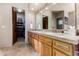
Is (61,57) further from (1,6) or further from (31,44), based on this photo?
(31,44)

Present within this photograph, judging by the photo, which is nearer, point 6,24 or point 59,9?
point 59,9

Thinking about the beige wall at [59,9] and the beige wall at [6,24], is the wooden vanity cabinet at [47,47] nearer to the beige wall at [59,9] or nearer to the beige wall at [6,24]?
the beige wall at [59,9]

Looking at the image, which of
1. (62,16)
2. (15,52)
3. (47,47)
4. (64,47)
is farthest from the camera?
(15,52)

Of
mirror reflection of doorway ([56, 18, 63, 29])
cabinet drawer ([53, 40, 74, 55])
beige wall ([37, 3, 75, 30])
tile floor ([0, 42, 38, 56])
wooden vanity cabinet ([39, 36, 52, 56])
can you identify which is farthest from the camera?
tile floor ([0, 42, 38, 56])

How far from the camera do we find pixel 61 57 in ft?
6.56

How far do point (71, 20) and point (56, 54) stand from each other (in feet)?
2.96

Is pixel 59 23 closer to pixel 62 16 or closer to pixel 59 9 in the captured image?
pixel 62 16

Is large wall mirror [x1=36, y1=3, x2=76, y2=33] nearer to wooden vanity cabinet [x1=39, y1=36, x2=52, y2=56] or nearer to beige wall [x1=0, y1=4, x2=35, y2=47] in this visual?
wooden vanity cabinet [x1=39, y1=36, x2=52, y2=56]

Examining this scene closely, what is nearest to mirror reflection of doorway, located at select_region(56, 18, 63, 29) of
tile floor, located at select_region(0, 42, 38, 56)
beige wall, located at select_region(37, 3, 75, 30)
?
beige wall, located at select_region(37, 3, 75, 30)

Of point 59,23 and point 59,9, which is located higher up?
point 59,9

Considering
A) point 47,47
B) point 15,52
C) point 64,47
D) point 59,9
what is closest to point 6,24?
point 15,52

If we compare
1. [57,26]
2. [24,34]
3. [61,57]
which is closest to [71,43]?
[61,57]

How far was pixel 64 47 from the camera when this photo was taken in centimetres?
190

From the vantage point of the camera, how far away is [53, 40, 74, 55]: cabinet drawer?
1743 mm
